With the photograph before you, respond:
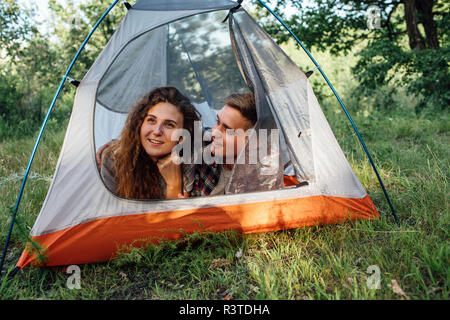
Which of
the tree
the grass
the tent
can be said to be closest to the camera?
the grass

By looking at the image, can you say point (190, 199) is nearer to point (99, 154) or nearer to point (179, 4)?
point (99, 154)

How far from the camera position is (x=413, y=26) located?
4660 mm

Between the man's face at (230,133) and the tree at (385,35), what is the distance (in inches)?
129

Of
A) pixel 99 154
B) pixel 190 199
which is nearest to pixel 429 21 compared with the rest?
pixel 190 199

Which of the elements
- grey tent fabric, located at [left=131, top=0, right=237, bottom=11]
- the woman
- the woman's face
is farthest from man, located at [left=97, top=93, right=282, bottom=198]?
grey tent fabric, located at [left=131, top=0, right=237, bottom=11]

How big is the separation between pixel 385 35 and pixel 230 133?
14.1 feet

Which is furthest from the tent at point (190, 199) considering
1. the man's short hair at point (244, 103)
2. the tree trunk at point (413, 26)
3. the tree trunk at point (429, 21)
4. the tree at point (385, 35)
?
the tree trunk at point (429, 21)

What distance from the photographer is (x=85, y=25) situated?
16.1 ft

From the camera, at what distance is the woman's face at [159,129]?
2109 mm

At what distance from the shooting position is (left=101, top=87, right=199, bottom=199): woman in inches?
80.7

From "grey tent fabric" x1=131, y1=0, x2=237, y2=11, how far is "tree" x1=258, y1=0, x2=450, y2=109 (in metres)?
3.23

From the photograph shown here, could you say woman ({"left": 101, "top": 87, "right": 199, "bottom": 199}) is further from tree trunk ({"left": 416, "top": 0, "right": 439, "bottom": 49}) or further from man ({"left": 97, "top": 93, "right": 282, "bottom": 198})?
tree trunk ({"left": 416, "top": 0, "right": 439, "bottom": 49})

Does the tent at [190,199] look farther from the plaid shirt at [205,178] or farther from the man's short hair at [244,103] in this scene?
the plaid shirt at [205,178]

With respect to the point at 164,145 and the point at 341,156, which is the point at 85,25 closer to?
the point at 164,145
